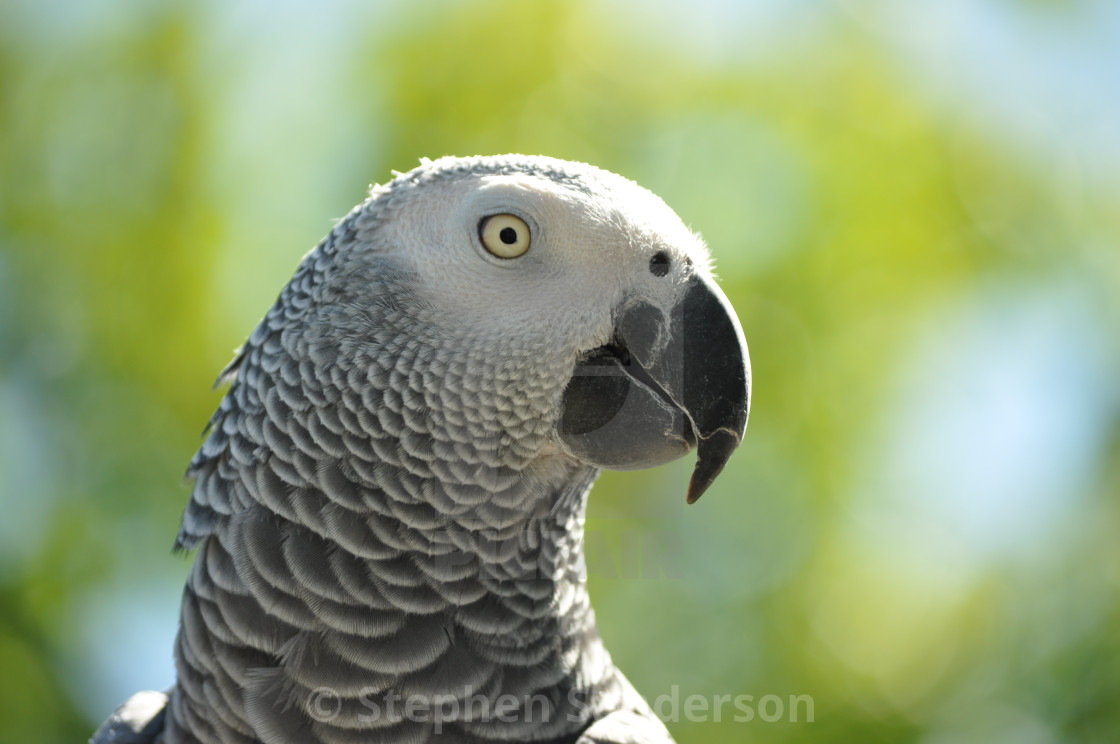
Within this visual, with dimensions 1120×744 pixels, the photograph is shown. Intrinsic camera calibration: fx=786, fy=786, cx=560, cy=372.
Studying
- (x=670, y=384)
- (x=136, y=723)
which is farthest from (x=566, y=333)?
(x=136, y=723)

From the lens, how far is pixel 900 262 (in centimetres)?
506

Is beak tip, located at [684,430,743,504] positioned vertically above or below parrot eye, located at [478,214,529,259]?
below

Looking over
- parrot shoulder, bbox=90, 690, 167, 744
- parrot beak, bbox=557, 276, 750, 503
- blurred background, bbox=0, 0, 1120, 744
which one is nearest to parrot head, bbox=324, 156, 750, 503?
parrot beak, bbox=557, 276, 750, 503

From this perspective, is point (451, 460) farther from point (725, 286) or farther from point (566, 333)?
point (725, 286)

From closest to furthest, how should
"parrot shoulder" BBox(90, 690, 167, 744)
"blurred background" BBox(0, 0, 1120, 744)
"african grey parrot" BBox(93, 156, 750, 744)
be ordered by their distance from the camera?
"african grey parrot" BBox(93, 156, 750, 744) < "parrot shoulder" BBox(90, 690, 167, 744) < "blurred background" BBox(0, 0, 1120, 744)

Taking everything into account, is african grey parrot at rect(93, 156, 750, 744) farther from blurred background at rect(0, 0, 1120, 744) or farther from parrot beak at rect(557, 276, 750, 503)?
blurred background at rect(0, 0, 1120, 744)

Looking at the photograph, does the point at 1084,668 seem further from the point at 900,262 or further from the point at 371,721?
the point at 371,721

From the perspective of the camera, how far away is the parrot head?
1.26 metres

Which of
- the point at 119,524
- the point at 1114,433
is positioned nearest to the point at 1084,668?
the point at 1114,433

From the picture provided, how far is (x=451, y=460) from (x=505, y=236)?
0.39 metres

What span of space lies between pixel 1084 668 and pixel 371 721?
4.71 meters

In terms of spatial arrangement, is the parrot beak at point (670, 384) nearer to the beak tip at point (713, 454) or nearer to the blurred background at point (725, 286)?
the beak tip at point (713, 454)

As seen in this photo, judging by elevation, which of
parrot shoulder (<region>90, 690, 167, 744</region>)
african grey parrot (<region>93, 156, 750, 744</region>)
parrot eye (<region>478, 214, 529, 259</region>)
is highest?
parrot eye (<region>478, 214, 529, 259</region>)

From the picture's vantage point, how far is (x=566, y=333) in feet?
4.14
